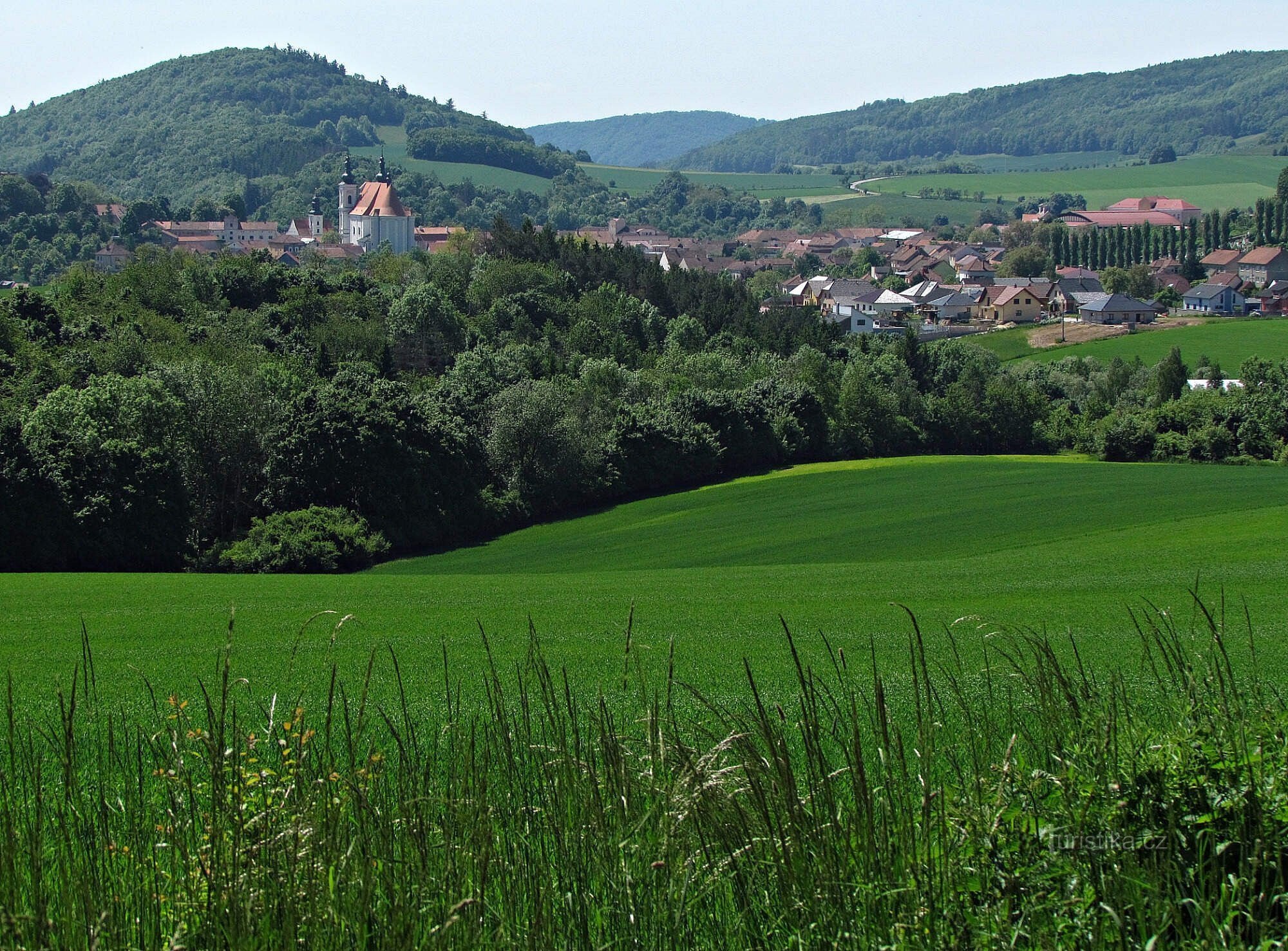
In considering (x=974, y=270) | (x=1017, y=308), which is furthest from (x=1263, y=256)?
(x=974, y=270)

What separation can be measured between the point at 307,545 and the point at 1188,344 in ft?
238

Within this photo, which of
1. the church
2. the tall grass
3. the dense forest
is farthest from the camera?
the church

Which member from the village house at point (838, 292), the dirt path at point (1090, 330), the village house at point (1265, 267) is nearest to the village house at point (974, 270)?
the village house at point (838, 292)

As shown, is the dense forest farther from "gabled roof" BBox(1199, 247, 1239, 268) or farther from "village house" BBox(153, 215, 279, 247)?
"village house" BBox(153, 215, 279, 247)

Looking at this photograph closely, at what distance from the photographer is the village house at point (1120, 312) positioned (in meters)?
101

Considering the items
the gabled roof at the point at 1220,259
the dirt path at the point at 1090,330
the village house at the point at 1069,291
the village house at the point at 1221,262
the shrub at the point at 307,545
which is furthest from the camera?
the gabled roof at the point at 1220,259

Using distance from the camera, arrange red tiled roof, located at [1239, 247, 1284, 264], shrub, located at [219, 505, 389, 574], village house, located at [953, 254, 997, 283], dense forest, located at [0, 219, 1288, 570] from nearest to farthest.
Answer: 1. shrub, located at [219, 505, 389, 574]
2. dense forest, located at [0, 219, 1288, 570]
3. red tiled roof, located at [1239, 247, 1284, 264]
4. village house, located at [953, 254, 997, 283]

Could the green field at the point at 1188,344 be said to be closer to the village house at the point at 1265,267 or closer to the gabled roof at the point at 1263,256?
the village house at the point at 1265,267

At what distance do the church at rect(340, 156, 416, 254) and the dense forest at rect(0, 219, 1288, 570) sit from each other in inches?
3288

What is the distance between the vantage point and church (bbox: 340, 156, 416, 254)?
171000 millimetres

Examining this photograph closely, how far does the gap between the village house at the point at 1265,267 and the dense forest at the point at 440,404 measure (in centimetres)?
5838

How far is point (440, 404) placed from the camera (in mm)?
49688

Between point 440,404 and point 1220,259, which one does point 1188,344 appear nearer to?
point 1220,259

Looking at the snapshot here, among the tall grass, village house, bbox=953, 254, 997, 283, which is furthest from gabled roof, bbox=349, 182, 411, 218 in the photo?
the tall grass
